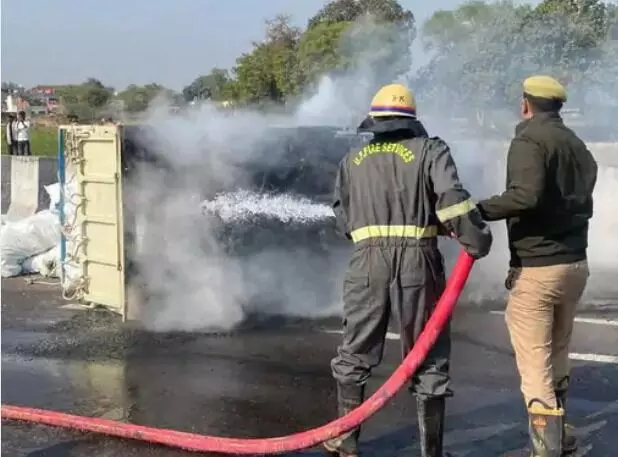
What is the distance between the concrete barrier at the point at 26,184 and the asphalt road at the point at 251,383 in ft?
16.9

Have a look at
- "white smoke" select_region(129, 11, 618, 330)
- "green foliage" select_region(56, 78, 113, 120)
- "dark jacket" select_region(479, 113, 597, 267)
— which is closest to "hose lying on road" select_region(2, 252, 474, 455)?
"dark jacket" select_region(479, 113, 597, 267)

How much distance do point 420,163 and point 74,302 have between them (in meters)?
5.44

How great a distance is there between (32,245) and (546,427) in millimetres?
7802

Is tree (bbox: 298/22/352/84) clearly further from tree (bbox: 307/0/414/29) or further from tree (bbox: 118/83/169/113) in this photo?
tree (bbox: 118/83/169/113)

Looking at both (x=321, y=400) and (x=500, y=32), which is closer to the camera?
(x=321, y=400)

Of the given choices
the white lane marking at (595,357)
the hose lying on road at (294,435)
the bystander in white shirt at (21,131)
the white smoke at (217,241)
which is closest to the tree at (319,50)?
the bystander in white shirt at (21,131)

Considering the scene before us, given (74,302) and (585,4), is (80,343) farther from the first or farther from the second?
(585,4)

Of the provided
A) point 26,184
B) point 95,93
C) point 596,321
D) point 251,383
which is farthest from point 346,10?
point 251,383

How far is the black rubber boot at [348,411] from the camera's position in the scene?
14.5 feet

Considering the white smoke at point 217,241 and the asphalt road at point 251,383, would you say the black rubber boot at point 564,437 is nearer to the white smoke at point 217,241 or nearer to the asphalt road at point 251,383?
the asphalt road at point 251,383

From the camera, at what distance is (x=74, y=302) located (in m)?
8.76

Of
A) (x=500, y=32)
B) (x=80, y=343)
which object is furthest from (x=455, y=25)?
Result: (x=80, y=343)

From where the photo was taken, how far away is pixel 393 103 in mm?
4281

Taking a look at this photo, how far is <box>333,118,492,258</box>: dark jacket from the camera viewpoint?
4.11 meters
